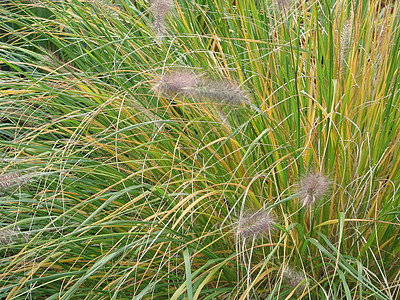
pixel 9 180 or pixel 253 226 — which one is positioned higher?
pixel 9 180

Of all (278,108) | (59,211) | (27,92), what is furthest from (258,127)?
(27,92)

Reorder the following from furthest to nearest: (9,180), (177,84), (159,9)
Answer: (159,9), (9,180), (177,84)

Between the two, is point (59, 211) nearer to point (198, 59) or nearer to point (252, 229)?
point (198, 59)

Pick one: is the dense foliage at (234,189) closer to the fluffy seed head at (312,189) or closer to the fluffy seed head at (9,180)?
the fluffy seed head at (9,180)

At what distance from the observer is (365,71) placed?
1965mm

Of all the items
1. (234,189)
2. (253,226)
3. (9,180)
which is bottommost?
(234,189)

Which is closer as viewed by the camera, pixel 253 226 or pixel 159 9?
pixel 253 226

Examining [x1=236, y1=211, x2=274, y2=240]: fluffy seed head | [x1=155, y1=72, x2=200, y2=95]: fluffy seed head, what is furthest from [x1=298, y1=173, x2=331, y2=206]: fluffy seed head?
[x1=155, y1=72, x2=200, y2=95]: fluffy seed head

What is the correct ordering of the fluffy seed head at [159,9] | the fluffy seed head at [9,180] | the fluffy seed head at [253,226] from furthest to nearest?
1. the fluffy seed head at [159,9]
2. the fluffy seed head at [9,180]
3. the fluffy seed head at [253,226]

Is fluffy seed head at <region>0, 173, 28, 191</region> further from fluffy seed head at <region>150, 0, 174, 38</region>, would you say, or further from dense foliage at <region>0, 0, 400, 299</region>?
fluffy seed head at <region>150, 0, 174, 38</region>

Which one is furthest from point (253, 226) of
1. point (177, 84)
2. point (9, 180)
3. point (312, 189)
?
point (9, 180)

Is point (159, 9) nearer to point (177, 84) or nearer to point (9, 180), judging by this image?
point (177, 84)

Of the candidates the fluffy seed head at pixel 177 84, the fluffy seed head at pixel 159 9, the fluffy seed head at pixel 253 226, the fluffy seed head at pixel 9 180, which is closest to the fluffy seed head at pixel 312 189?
the fluffy seed head at pixel 253 226

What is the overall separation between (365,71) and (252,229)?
1042 millimetres
